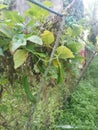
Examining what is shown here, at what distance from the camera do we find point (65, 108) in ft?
10.7

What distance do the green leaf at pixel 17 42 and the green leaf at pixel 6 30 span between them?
2 cm

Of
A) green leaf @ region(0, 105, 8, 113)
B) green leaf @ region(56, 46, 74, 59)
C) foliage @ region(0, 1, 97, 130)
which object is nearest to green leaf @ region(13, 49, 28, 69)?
foliage @ region(0, 1, 97, 130)

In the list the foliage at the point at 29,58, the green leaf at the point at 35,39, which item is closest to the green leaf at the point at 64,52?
the foliage at the point at 29,58

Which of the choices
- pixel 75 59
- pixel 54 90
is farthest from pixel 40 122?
pixel 75 59

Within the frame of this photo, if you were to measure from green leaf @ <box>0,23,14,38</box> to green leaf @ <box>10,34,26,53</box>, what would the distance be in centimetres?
2

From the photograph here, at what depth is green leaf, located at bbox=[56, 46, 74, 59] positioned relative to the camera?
90 centimetres

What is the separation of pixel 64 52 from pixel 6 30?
7.3 inches

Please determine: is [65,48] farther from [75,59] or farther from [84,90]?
[84,90]

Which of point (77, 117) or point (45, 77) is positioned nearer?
point (45, 77)

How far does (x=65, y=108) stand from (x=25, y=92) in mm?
2401

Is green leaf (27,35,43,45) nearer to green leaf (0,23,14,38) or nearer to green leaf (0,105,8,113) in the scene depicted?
green leaf (0,23,14,38)

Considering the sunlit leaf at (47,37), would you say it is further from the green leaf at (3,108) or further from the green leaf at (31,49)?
the green leaf at (3,108)

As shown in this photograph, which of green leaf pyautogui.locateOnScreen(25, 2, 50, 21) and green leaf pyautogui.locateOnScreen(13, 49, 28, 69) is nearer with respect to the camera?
green leaf pyautogui.locateOnScreen(13, 49, 28, 69)

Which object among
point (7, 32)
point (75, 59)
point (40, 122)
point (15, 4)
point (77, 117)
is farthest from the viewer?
point (77, 117)
